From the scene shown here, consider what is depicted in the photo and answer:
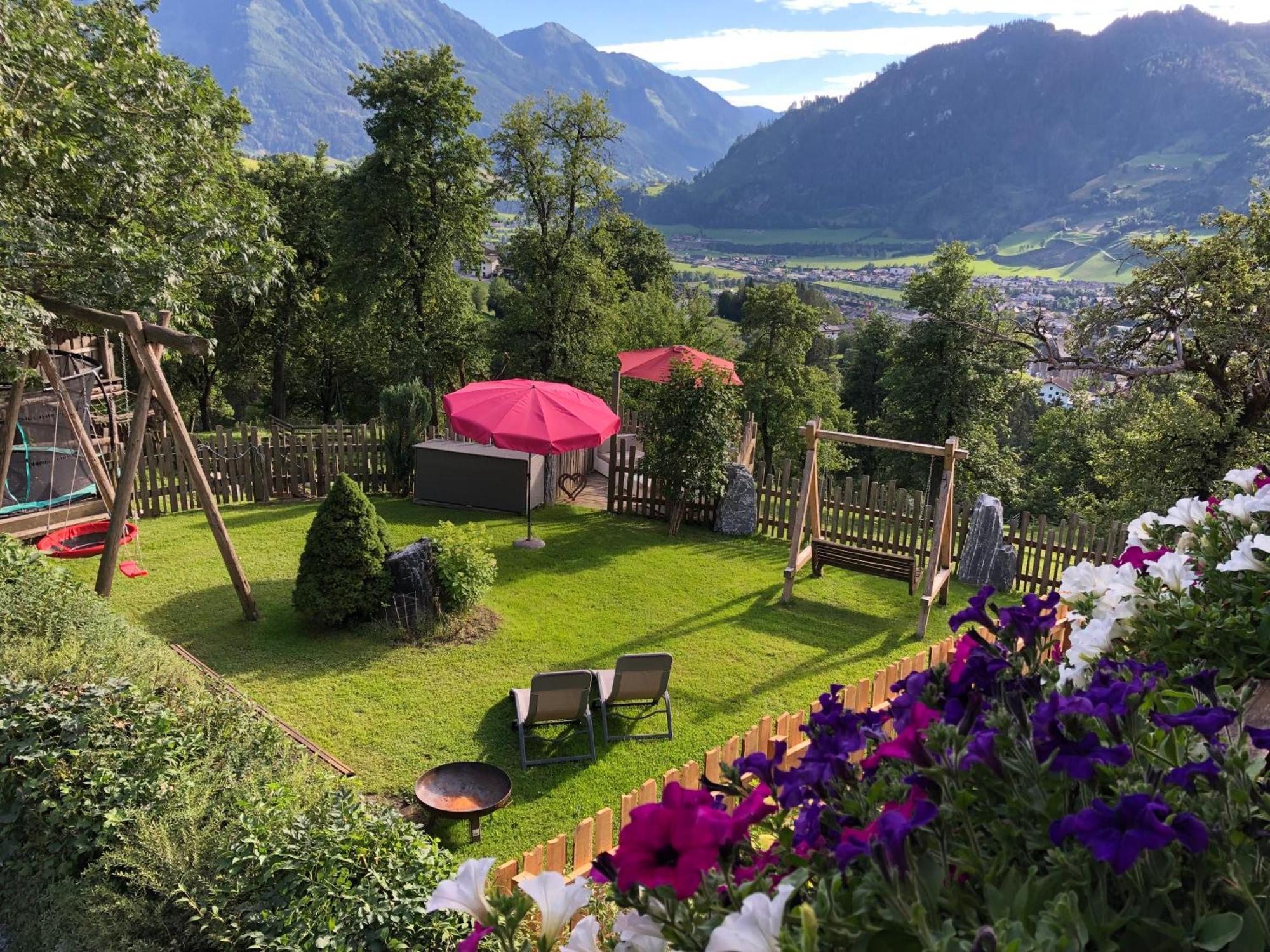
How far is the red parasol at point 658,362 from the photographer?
14.5 m

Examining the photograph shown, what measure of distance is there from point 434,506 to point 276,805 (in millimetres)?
9893

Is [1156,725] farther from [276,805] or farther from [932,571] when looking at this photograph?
[932,571]

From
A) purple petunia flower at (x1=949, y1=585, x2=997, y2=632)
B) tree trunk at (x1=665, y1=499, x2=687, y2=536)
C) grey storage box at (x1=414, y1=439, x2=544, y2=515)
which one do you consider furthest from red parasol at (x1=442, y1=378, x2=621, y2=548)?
purple petunia flower at (x1=949, y1=585, x2=997, y2=632)

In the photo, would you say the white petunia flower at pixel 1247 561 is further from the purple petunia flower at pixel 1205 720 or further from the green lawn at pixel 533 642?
the green lawn at pixel 533 642

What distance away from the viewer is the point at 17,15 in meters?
9.11

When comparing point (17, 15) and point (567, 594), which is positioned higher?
point (17, 15)

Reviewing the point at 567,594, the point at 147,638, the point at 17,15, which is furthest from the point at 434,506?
the point at 17,15

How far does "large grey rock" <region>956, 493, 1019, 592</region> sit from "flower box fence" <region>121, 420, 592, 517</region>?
692cm

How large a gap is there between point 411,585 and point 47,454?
17.1ft

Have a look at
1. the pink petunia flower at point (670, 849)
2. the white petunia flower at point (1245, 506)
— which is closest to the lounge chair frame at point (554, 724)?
the white petunia flower at point (1245, 506)

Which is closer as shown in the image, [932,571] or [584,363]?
[932,571]

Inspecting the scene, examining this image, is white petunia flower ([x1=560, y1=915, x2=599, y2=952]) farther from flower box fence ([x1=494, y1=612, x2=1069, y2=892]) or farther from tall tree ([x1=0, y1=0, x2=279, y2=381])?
tall tree ([x1=0, y1=0, x2=279, y2=381])

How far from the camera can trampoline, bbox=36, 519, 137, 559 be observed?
941cm

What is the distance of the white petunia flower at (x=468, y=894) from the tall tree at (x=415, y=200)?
21354mm
